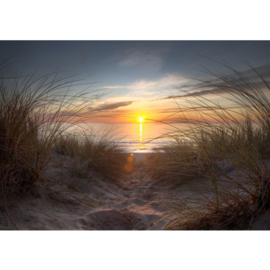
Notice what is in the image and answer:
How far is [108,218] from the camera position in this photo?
6.26ft

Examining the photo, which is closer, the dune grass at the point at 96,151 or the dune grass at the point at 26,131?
the dune grass at the point at 26,131

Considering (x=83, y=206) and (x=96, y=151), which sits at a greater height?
(x=96, y=151)

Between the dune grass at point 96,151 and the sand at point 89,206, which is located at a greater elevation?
the dune grass at point 96,151

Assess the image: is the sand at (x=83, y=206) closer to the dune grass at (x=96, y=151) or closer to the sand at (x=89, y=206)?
the sand at (x=89, y=206)

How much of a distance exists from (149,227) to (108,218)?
473 mm

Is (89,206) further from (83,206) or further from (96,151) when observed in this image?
(96,151)

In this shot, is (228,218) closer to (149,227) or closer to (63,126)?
(149,227)

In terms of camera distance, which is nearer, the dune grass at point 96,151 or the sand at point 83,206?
the sand at point 83,206

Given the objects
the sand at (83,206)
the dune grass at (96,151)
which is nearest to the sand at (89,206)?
the sand at (83,206)

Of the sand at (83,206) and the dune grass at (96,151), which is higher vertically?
the dune grass at (96,151)

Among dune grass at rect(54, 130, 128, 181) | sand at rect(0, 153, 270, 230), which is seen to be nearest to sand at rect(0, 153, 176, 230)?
sand at rect(0, 153, 270, 230)

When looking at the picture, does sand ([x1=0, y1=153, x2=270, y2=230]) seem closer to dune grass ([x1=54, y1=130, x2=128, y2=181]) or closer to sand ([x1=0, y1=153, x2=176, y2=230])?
sand ([x1=0, y1=153, x2=176, y2=230])

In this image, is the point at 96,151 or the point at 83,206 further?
the point at 96,151

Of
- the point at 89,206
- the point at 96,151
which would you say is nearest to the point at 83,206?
the point at 89,206
